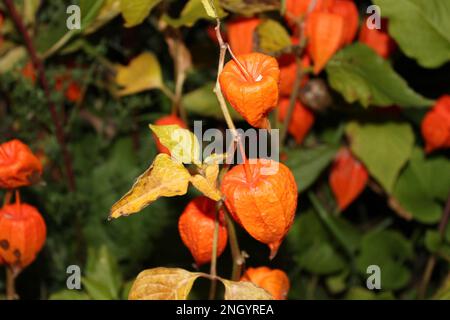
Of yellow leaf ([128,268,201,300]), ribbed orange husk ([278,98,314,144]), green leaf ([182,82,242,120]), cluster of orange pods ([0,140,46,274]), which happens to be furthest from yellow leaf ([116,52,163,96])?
yellow leaf ([128,268,201,300])

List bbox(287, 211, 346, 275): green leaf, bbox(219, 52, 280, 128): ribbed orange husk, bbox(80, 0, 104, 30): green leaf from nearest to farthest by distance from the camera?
bbox(219, 52, 280, 128): ribbed orange husk
bbox(80, 0, 104, 30): green leaf
bbox(287, 211, 346, 275): green leaf

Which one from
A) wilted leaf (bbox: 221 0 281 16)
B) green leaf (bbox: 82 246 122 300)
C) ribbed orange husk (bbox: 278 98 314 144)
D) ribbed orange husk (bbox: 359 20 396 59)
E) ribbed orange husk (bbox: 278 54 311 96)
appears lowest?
green leaf (bbox: 82 246 122 300)

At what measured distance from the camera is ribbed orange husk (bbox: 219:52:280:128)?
480 mm

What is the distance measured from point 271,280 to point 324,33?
279 mm

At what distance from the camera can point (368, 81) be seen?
2.67ft

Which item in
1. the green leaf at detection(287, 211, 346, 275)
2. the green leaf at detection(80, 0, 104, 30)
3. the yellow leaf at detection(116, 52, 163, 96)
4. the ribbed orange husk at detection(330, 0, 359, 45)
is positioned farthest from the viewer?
the green leaf at detection(287, 211, 346, 275)

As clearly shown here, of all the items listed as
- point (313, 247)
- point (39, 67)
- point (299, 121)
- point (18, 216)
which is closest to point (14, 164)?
point (18, 216)

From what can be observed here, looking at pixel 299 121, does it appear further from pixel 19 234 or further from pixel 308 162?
pixel 19 234

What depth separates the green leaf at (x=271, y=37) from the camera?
2.53ft

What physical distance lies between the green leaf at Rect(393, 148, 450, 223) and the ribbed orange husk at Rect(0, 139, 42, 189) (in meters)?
0.51

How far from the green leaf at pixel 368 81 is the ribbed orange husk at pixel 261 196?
291mm

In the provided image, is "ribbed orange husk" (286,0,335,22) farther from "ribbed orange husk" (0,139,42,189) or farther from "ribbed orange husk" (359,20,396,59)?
"ribbed orange husk" (0,139,42,189)

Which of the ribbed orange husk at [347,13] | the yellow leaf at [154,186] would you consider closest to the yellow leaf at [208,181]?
the yellow leaf at [154,186]

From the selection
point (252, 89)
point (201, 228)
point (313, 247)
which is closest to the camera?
point (252, 89)
